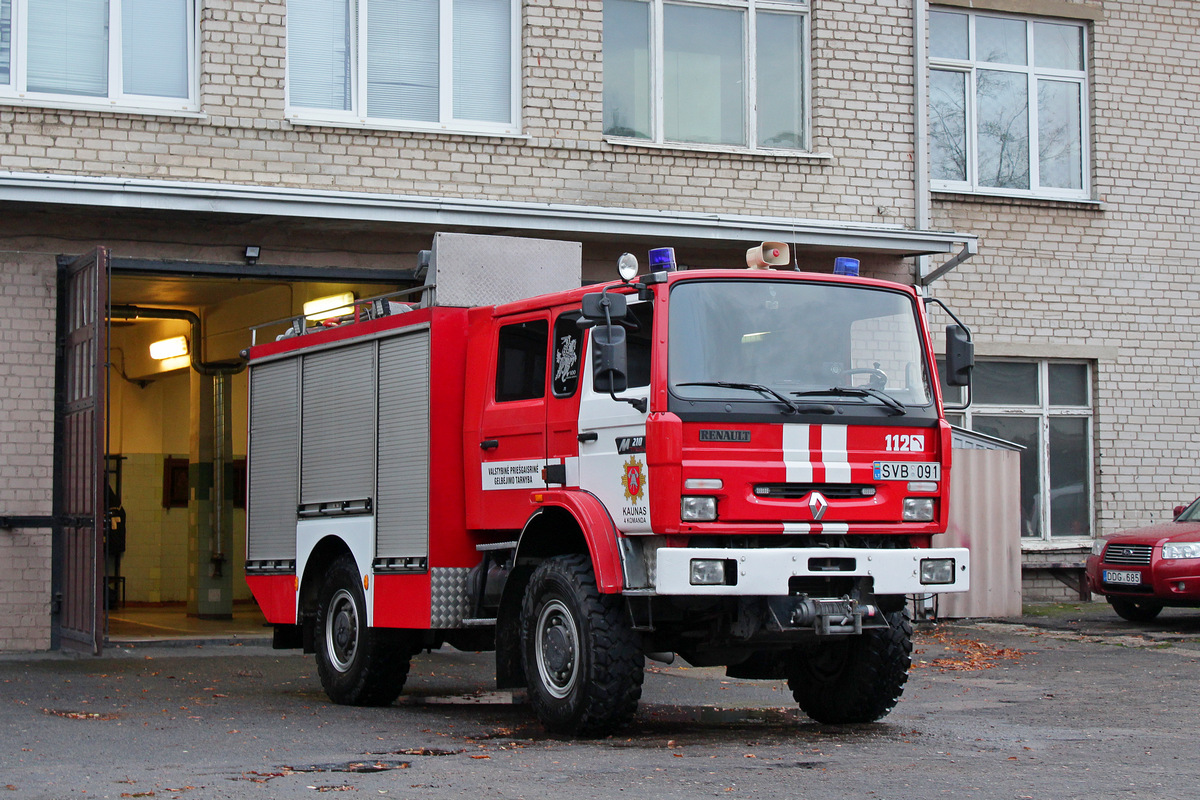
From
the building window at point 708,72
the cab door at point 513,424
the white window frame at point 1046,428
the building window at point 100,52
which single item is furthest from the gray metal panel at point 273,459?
the white window frame at point 1046,428

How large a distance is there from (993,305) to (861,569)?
10256mm

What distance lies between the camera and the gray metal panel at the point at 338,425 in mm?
10781

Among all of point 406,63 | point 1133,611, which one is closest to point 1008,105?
point 1133,611

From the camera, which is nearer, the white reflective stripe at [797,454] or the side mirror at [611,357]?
the side mirror at [611,357]

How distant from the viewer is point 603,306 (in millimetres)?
8531

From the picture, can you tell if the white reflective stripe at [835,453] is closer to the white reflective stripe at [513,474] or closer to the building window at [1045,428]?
the white reflective stripe at [513,474]

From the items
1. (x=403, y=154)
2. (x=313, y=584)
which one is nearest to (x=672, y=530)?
(x=313, y=584)

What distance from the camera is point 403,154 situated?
15.4 meters

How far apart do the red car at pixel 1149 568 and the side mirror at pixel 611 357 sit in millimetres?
9104

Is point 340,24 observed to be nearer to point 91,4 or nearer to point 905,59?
point 91,4

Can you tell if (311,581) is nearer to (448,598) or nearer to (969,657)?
(448,598)

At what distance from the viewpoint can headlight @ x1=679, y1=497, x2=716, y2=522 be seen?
27.3 ft

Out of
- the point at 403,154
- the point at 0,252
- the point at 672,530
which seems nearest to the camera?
the point at 672,530

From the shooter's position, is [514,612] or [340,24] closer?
[514,612]
